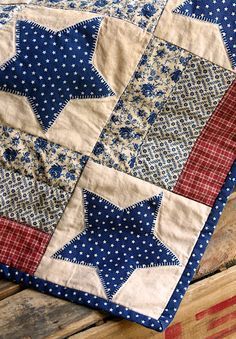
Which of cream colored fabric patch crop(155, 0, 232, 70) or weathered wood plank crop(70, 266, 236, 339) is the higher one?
cream colored fabric patch crop(155, 0, 232, 70)

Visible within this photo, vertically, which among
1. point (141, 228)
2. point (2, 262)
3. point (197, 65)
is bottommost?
point (2, 262)

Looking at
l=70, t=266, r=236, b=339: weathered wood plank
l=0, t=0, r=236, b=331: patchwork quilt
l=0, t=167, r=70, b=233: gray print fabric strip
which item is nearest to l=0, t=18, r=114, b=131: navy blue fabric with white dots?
l=0, t=0, r=236, b=331: patchwork quilt

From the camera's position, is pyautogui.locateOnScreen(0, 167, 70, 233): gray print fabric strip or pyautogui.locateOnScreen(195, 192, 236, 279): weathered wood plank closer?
pyautogui.locateOnScreen(0, 167, 70, 233): gray print fabric strip

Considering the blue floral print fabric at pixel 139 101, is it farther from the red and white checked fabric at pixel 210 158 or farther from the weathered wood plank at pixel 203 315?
the weathered wood plank at pixel 203 315

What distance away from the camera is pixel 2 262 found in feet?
3.48

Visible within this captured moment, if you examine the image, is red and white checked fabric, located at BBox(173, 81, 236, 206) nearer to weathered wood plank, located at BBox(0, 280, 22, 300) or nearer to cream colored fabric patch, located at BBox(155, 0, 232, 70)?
cream colored fabric patch, located at BBox(155, 0, 232, 70)

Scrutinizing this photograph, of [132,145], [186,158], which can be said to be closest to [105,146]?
A: [132,145]

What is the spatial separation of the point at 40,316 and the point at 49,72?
47 centimetres

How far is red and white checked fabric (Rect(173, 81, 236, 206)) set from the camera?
1105mm

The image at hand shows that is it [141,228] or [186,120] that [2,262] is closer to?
[141,228]

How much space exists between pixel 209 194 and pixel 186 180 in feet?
0.19

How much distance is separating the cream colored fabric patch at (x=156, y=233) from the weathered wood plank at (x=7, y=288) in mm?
52

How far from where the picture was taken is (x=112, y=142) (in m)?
1.09

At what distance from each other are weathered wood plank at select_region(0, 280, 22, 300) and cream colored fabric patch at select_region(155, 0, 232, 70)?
0.58 meters
